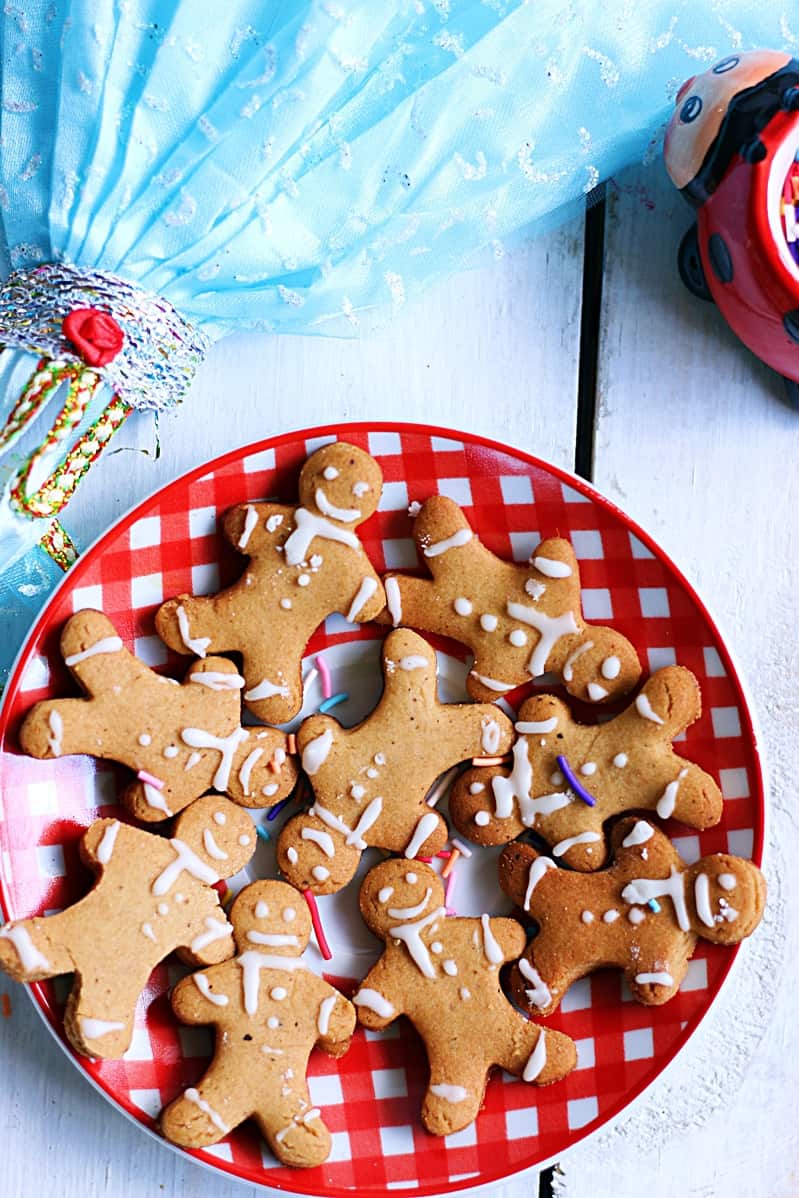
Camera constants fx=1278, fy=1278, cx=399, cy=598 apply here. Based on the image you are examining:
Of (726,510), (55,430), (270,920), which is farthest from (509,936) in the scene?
(55,430)

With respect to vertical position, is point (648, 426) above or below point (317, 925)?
above

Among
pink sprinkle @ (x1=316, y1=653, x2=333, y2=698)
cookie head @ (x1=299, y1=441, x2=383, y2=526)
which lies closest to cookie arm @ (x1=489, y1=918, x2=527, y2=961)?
pink sprinkle @ (x1=316, y1=653, x2=333, y2=698)

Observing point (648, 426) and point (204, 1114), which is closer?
point (204, 1114)

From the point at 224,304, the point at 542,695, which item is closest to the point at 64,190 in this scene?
the point at 224,304

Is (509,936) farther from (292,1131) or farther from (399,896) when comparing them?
(292,1131)

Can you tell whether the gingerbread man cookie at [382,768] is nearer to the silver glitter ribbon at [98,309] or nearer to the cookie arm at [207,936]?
the cookie arm at [207,936]

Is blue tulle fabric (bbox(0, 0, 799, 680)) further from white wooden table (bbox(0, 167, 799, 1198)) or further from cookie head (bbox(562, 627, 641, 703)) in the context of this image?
cookie head (bbox(562, 627, 641, 703))
